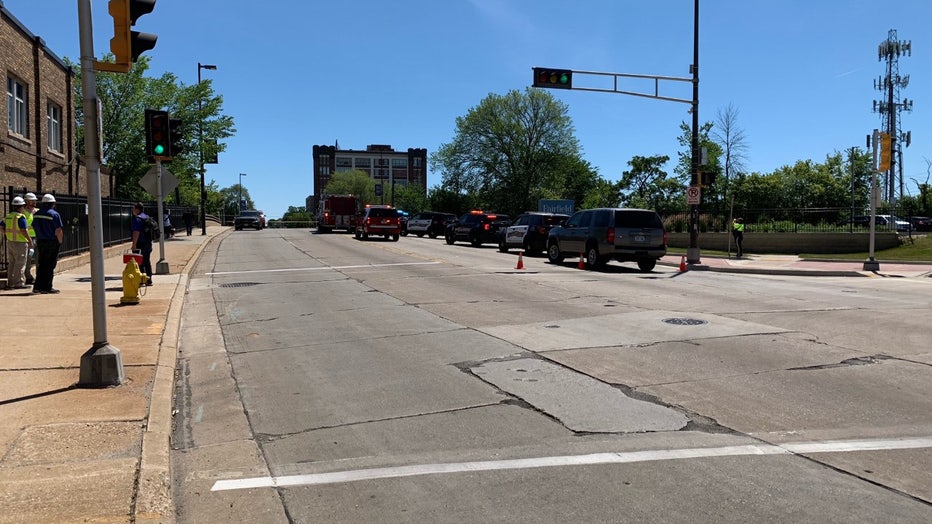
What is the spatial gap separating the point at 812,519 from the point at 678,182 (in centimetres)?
6802

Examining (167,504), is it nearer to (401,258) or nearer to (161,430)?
(161,430)

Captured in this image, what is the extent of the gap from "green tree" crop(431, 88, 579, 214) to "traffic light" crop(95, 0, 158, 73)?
63504 millimetres

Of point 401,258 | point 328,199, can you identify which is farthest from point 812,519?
point 328,199

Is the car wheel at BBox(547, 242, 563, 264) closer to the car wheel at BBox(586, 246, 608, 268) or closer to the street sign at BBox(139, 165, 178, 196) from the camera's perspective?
the car wheel at BBox(586, 246, 608, 268)

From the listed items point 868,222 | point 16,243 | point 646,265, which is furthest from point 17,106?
point 868,222

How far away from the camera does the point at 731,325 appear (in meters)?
10.4

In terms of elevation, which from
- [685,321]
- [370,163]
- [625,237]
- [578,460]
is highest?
[370,163]

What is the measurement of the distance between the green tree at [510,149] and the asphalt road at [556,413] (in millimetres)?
58610

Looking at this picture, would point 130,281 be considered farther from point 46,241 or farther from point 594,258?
point 594,258

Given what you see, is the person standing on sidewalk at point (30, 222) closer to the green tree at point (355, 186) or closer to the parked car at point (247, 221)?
the parked car at point (247, 221)

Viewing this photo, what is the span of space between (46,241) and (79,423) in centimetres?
890

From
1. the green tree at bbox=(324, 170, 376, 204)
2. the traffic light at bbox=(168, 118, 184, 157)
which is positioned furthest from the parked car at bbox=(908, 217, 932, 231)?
the green tree at bbox=(324, 170, 376, 204)

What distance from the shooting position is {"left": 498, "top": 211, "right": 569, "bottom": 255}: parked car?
2766 centimetres

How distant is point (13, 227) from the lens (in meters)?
13.1
